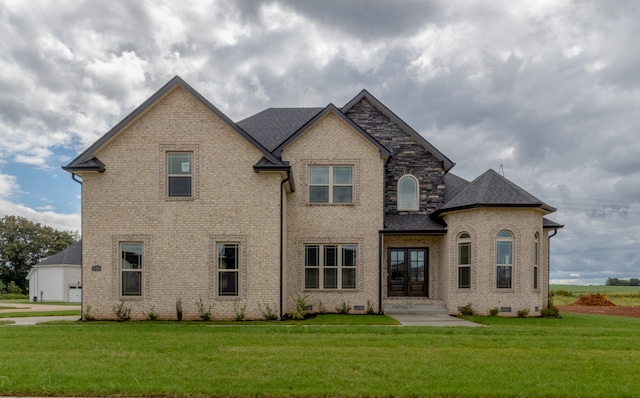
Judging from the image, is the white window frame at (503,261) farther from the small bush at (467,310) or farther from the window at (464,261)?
the small bush at (467,310)

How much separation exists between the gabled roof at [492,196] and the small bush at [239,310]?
8775mm

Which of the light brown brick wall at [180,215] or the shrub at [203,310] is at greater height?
the light brown brick wall at [180,215]

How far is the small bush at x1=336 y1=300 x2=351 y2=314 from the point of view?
19920 mm

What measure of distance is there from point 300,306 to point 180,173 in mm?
6534

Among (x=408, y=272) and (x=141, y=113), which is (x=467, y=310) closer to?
Result: (x=408, y=272)

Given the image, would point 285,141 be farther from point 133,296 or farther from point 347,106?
point 133,296

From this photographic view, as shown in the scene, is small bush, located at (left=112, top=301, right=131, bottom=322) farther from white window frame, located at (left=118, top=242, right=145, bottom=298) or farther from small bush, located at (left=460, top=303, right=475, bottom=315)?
small bush, located at (left=460, top=303, right=475, bottom=315)

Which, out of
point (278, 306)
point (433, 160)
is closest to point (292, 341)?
point (278, 306)

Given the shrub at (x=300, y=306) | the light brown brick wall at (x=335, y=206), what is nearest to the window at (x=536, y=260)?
the light brown brick wall at (x=335, y=206)

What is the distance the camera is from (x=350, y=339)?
459 inches

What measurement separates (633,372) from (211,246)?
41.5 ft

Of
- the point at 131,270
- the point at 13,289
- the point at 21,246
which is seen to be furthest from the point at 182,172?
the point at 21,246

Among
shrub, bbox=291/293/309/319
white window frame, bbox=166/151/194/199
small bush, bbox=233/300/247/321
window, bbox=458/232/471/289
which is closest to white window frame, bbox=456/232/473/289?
window, bbox=458/232/471/289

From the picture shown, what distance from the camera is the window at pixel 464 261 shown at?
63.4 feet
